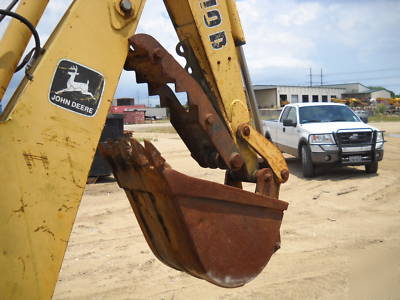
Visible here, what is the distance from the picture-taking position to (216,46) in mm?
2879

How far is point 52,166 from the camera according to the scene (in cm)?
198

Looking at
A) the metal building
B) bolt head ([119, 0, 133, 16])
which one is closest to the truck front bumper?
bolt head ([119, 0, 133, 16])

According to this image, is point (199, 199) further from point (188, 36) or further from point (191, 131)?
point (188, 36)

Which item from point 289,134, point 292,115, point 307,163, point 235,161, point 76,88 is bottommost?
point 307,163

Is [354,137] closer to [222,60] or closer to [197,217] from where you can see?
[222,60]

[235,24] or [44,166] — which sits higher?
[235,24]

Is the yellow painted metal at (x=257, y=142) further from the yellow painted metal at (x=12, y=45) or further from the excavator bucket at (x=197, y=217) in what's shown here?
the yellow painted metal at (x=12, y=45)

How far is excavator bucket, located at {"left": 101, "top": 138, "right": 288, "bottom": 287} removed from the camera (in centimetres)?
246

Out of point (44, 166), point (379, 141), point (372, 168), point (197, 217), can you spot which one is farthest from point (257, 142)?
point (372, 168)

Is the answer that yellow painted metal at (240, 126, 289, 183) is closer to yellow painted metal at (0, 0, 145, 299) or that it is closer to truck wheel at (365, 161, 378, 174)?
yellow painted metal at (0, 0, 145, 299)

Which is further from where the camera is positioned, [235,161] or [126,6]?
[235,161]

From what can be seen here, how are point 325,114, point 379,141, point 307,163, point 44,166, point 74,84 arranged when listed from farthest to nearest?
1. point 325,114
2. point 307,163
3. point 379,141
4. point 74,84
5. point 44,166

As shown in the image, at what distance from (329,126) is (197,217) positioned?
342 inches

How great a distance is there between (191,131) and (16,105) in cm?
119
